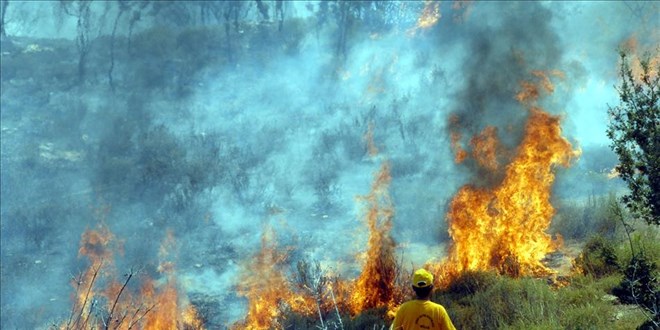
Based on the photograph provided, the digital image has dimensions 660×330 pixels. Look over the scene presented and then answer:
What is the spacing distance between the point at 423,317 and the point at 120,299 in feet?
28.2

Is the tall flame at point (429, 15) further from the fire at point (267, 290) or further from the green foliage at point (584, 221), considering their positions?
the green foliage at point (584, 221)

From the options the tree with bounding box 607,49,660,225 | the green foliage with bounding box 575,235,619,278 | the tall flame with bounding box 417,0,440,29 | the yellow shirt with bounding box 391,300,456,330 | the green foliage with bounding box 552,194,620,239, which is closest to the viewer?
the yellow shirt with bounding box 391,300,456,330

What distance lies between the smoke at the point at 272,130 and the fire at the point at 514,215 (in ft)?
1.73

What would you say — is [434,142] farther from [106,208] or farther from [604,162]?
[106,208]

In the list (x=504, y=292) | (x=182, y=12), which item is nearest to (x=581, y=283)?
(x=504, y=292)

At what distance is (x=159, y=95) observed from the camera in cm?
2488

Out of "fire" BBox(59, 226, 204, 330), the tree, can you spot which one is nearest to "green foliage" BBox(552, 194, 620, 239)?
the tree

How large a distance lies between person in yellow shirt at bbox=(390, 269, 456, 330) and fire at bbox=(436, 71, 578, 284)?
14.8 feet

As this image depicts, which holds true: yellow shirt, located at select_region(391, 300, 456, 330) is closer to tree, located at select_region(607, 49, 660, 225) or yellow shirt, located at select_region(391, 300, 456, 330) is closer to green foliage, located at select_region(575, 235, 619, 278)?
tree, located at select_region(607, 49, 660, 225)

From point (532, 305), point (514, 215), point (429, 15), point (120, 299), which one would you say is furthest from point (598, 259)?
point (429, 15)

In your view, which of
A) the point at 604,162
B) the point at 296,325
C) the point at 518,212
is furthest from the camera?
the point at 604,162

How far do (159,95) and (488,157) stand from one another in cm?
1822

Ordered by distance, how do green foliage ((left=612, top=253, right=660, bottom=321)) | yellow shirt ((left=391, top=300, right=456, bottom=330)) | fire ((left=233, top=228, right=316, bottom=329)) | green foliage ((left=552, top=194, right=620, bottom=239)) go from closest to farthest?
yellow shirt ((left=391, top=300, right=456, bottom=330))
green foliage ((left=612, top=253, right=660, bottom=321))
fire ((left=233, top=228, right=316, bottom=329))
green foliage ((left=552, top=194, right=620, bottom=239))

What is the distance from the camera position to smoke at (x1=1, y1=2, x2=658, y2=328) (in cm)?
1311
